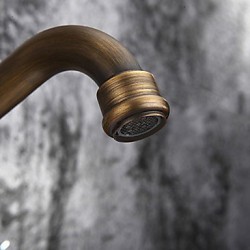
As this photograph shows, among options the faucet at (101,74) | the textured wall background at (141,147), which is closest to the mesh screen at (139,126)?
the faucet at (101,74)

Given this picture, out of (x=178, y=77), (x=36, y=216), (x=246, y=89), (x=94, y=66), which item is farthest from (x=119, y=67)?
(x=246, y=89)

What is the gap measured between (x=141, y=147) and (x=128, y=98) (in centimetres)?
76

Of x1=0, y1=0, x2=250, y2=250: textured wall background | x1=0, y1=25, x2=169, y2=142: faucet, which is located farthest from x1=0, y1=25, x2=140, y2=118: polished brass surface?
x1=0, y1=0, x2=250, y2=250: textured wall background

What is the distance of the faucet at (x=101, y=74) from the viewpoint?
27 cm

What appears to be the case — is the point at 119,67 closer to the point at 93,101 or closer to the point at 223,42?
the point at 93,101

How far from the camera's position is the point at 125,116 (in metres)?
0.27

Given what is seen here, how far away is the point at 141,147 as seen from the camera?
1018 millimetres

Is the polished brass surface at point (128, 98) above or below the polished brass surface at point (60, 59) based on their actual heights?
below

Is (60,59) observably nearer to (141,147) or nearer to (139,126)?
(139,126)

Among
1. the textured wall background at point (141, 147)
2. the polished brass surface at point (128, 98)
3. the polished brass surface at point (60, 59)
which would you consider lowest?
the polished brass surface at point (128, 98)

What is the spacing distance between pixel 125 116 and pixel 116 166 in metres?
0.73

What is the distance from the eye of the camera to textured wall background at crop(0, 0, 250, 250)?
0.89 meters

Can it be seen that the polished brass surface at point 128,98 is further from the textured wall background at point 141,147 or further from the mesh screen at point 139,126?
the textured wall background at point 141,147

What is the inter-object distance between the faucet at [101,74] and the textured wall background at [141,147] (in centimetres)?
57
